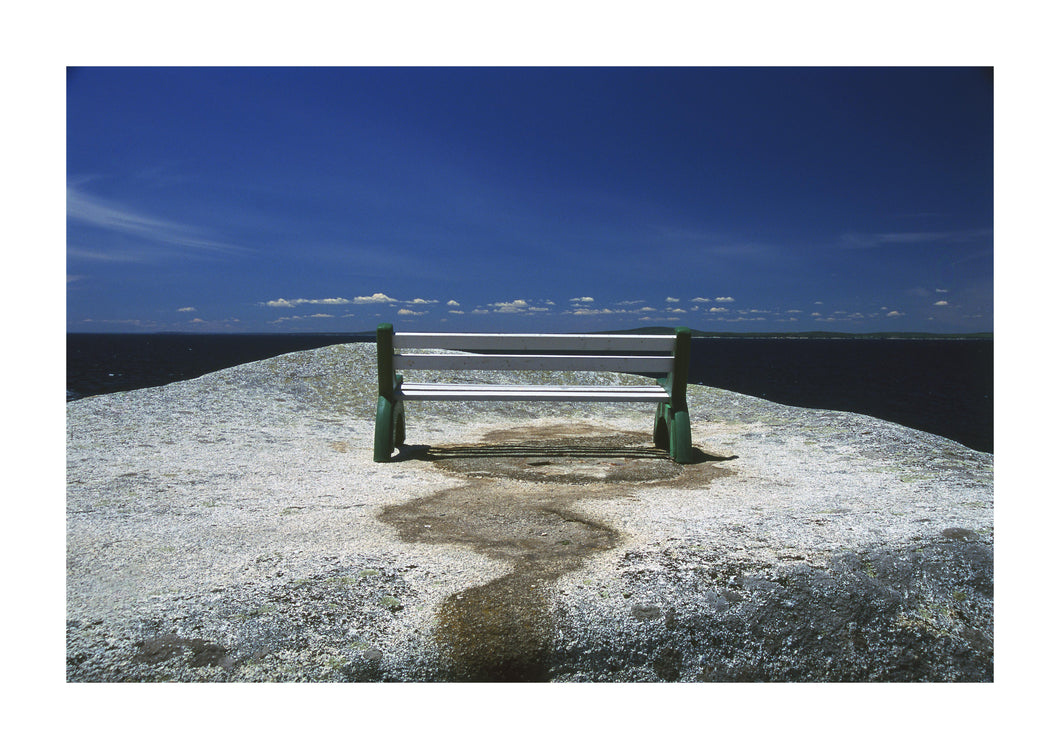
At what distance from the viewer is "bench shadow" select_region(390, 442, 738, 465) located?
6.23 meters

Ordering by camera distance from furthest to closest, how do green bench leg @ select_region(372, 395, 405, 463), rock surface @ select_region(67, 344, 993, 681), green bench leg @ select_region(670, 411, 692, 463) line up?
green bench leg @ select_region(372, 395, 405, 463), green bench leg @ select_region(670, 411, 692, 463), rock surface @ select_region(67, 344, 993, 681)

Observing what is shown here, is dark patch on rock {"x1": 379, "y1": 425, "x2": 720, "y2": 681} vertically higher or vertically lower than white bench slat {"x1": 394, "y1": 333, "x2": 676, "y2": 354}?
lower

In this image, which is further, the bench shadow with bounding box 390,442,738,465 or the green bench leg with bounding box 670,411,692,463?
the bench shadow with bounding box 390,442,738,465

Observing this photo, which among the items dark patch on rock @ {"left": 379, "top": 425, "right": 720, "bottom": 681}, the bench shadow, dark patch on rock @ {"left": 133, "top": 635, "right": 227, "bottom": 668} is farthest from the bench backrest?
dark patch on rock @ {"left": 133, "top": 635, "right": 227, "bottom": 668}

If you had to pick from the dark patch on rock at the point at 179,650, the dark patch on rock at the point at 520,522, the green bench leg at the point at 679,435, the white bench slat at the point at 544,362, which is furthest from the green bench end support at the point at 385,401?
the dark patch on rock at the point at 179,650

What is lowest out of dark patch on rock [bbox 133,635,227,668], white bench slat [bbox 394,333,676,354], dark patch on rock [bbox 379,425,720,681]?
dark patch on rock [bbox 133,635,227,668]

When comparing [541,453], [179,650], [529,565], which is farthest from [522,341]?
[179,650]

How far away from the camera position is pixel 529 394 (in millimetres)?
6008

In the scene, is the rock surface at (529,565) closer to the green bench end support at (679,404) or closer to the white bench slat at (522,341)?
the green bench end support at (679,404)

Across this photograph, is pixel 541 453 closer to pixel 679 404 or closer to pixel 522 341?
A: pixel 522 341

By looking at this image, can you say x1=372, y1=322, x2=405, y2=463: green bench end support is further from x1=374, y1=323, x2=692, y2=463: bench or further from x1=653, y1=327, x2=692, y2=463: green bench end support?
x1=653, y1=327, x2=692, y2=463: green bench end support
